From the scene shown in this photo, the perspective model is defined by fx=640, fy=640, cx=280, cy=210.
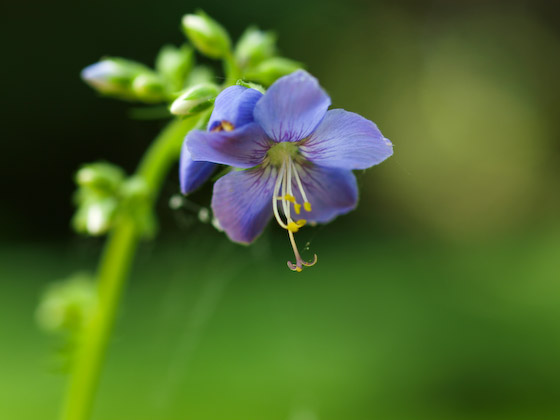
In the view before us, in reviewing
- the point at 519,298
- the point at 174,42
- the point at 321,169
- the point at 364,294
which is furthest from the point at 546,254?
the point at 321,169

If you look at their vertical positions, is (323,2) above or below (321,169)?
above

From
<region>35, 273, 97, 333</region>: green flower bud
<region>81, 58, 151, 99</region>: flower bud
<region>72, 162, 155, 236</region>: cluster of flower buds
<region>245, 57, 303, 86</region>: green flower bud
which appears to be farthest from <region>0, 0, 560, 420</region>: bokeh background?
<region>81, 58, 151, 99</region>: flower bud

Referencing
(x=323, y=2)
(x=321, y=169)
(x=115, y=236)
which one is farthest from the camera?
(x=323, y=2)

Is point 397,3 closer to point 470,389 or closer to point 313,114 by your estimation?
point 470,389

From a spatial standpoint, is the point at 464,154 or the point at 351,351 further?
the point at 464,154

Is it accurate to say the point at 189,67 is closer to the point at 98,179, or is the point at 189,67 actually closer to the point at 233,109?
the point at 98,179
